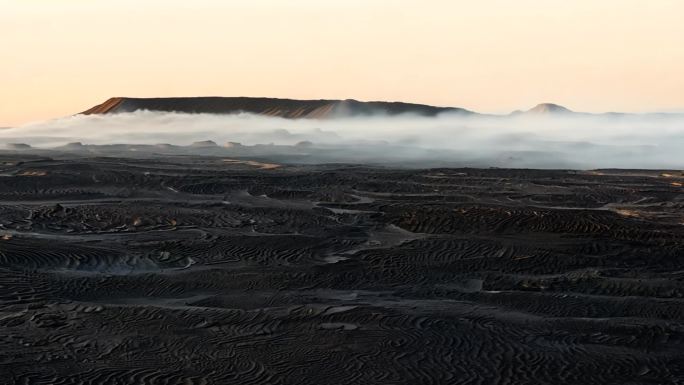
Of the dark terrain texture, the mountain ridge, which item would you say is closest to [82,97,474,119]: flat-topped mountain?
the mountain ridge

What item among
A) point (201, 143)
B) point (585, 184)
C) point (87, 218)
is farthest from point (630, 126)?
point (87, 218)

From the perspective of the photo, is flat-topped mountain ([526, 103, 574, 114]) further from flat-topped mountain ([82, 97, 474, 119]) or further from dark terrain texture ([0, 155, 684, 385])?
dark terrain texture ([0, 155, 684, 385])

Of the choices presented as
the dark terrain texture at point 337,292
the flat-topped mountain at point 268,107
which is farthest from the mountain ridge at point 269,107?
the dark terrain texture at point 337,292

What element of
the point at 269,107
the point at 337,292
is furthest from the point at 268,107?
the point at 337,292

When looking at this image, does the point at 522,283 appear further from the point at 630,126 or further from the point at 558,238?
the point at 630,126

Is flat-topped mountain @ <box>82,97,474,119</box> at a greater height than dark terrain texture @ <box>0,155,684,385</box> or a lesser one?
greater

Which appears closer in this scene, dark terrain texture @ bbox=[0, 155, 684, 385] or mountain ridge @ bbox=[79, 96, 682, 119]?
dark terrain texture @ bbox=[0, 155, 684, 385]

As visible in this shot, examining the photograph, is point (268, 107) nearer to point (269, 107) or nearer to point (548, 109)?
point (269, 107)
